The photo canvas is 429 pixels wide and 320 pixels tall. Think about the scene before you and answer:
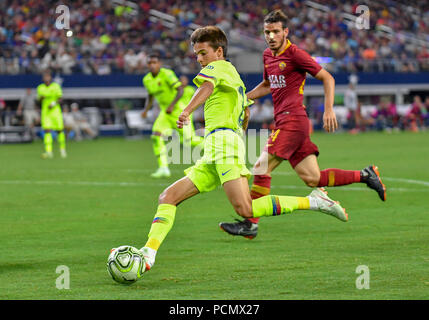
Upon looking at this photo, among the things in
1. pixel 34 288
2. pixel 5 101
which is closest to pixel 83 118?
pixel 5 101

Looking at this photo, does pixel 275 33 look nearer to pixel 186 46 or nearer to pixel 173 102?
pixel 173 102

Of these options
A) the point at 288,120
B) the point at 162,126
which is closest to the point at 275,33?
the point at 288,120

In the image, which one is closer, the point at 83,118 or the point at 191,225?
the point at 191,225

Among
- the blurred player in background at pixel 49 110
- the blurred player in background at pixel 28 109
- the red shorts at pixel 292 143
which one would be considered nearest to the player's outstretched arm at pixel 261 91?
the red shorts at pixel 292 143

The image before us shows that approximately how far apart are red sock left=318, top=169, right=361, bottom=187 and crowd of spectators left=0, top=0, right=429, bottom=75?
2810cm

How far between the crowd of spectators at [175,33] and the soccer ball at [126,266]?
1199 inches

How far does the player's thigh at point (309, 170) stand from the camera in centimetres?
988

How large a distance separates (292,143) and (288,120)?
29cm

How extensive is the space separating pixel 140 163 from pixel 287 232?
13146 millimetres

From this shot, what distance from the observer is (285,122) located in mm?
10039

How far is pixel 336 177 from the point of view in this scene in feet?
32.9

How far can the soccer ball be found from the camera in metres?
7.11

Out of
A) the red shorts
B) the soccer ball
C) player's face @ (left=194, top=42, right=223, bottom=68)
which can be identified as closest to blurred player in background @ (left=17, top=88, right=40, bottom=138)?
the red shorts
